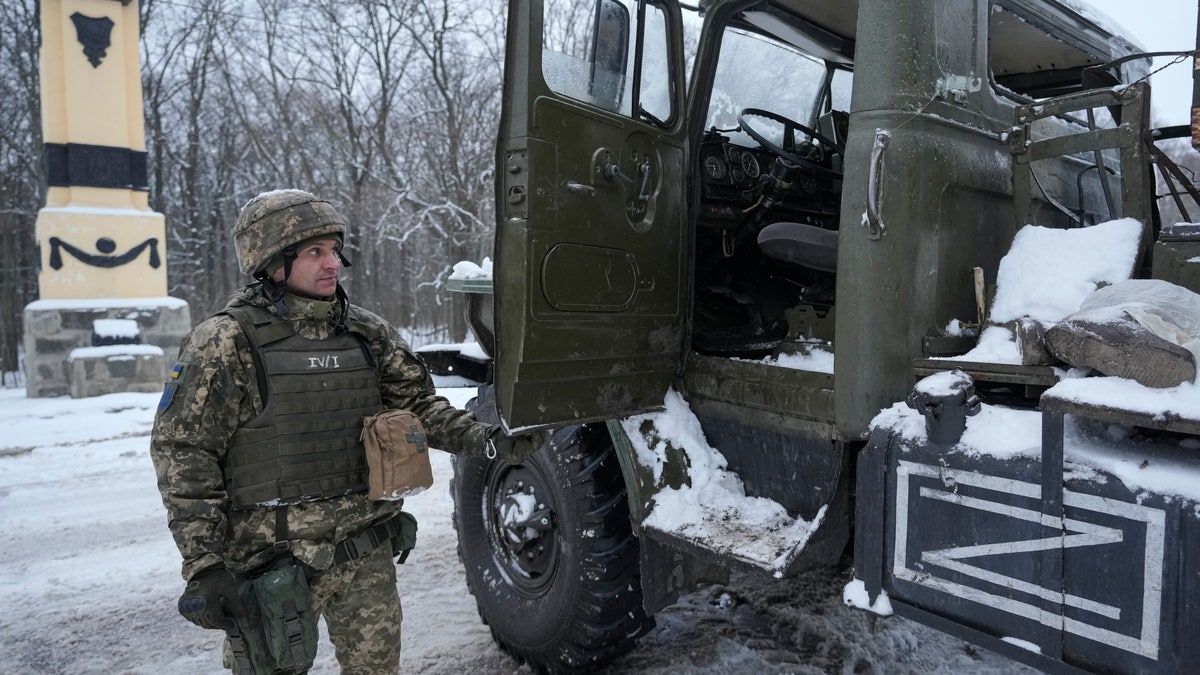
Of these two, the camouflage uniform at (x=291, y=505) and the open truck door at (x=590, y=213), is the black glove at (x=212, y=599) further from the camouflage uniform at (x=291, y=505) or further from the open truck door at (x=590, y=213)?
the open truck door at (x=590, y=213)

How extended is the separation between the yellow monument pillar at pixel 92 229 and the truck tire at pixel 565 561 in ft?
27.7

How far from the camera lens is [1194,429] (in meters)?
1.36

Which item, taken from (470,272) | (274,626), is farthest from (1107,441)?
(470,272)

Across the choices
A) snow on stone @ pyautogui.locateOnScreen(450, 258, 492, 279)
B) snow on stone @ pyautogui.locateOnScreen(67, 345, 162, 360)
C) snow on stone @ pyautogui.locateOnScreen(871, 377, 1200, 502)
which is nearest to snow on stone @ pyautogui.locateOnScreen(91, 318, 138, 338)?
snow on stone @ pyautogui.locateOnScreen(67, 345, 162, 360)

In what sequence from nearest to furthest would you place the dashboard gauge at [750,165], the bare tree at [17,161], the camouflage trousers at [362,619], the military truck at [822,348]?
the military truck at [822,348] < the camouflage trousers at [362,619] < the dashboard gauge at [750,165] < the bare tree at [17,161]

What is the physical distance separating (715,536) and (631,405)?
0.55 m

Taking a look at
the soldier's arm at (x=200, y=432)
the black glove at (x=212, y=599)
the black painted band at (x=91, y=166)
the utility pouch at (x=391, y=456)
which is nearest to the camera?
the black glove at (x=212, y=599)

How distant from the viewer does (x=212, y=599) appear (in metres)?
1.86

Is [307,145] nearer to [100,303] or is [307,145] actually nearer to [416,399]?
[100,303]

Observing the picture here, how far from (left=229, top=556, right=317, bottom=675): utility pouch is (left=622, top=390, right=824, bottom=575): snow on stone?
107 cm

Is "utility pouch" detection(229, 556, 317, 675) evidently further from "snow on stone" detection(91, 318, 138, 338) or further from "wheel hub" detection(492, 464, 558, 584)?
"snow on stone" detection(91, 318, 138, 338)

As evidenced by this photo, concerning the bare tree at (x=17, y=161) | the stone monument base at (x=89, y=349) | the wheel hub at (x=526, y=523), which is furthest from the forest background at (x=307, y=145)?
the wheel hub at (x=526, y=523)

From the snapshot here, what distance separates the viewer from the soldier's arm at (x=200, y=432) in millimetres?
1941

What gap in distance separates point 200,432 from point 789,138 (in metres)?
2.69
